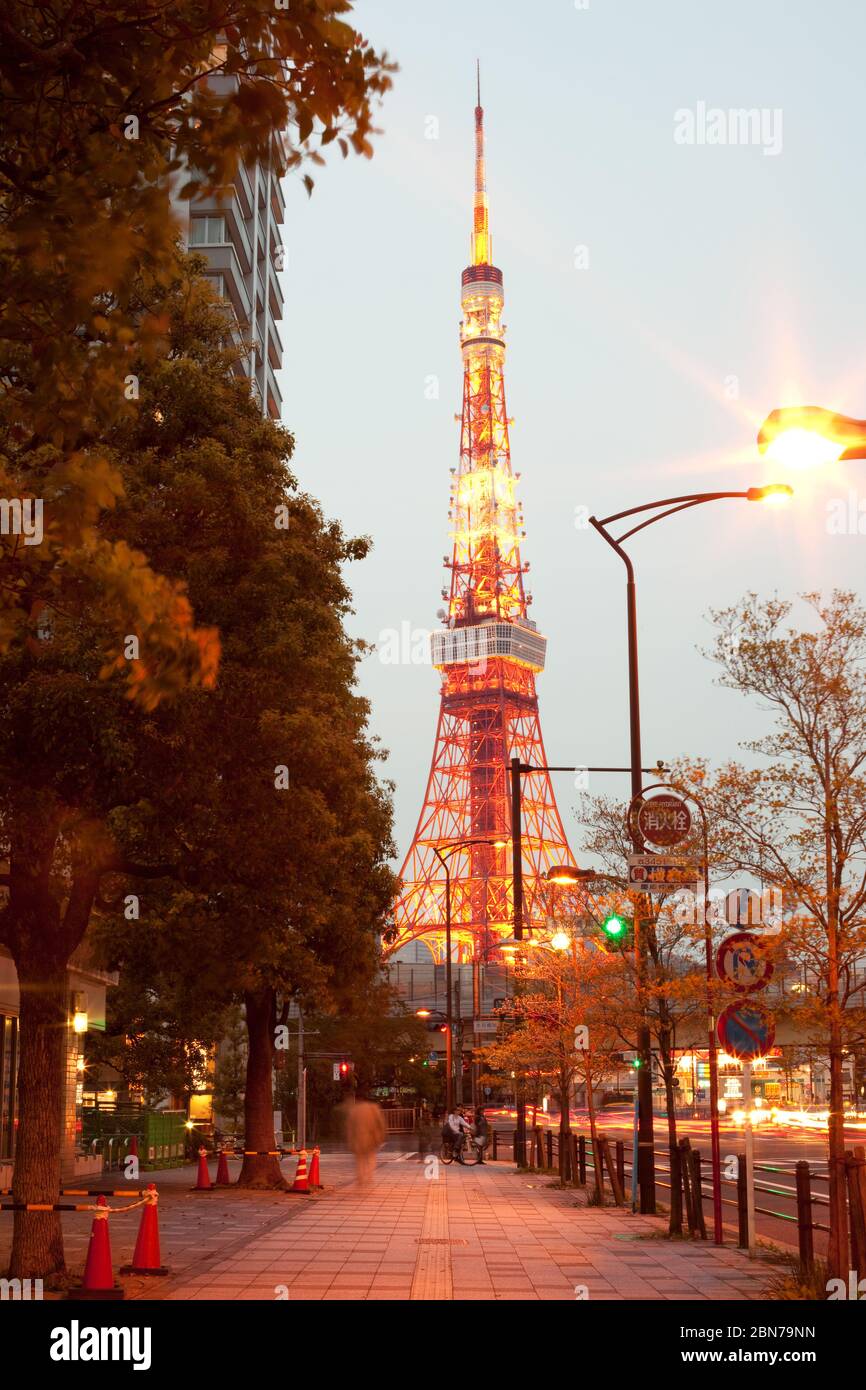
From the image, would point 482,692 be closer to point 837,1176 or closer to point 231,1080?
point 231,1080

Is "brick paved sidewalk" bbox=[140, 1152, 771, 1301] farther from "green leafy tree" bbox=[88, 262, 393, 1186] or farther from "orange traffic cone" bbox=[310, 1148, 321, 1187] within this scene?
"orange traffic cone" bbox=[310, 1148, 321, 1187]

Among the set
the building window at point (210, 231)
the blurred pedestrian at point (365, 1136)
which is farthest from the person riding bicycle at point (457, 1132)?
the building window at point (210, 231)

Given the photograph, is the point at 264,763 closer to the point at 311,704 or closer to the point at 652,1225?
the point at 311,704

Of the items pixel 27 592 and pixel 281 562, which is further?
pixel 281 562

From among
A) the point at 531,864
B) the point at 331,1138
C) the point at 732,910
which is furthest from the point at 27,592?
the point at 531,864

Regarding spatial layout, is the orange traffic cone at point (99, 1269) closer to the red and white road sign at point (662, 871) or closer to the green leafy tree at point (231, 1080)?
the red and white road sign at point (662, 871)

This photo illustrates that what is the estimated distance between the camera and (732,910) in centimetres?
1433

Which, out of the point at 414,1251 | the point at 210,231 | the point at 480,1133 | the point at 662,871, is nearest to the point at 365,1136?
the point at 414,1251

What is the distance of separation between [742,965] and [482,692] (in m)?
99.0

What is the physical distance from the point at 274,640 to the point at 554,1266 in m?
7.10

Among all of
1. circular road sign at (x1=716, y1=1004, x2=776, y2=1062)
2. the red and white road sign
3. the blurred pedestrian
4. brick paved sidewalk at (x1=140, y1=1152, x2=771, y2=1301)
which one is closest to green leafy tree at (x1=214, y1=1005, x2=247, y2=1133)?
the blurred pedestrian

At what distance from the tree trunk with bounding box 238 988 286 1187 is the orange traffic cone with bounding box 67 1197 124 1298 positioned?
16982 millimetres

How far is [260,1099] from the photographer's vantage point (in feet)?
102

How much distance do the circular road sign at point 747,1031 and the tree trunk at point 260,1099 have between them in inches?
648
